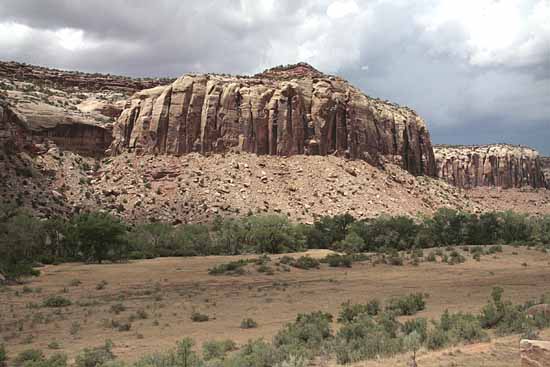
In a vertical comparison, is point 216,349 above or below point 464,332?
below

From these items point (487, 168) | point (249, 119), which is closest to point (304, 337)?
point (249, 119)

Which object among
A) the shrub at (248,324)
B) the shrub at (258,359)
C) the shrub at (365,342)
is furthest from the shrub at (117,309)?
the shrub at (365,342)

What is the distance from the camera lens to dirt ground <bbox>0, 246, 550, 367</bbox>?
671 inches

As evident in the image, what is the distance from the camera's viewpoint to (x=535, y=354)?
7.85m

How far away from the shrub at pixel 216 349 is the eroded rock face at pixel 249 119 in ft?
188

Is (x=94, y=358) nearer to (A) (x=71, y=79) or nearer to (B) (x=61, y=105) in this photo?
(B) (x=61, y=105)

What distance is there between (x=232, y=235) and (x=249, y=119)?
23.6m

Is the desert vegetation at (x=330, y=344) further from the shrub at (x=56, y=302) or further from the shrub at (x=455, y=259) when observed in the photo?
the shrub at (x=455, y=259)

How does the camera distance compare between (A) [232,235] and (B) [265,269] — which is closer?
(B) [265,269]

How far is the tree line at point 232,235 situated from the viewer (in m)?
46.6

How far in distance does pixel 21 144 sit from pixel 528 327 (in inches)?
2426

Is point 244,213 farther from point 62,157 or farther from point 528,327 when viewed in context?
point 528,327

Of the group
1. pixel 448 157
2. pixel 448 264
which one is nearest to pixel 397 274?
pixel 448 264

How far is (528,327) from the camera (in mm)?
13445
